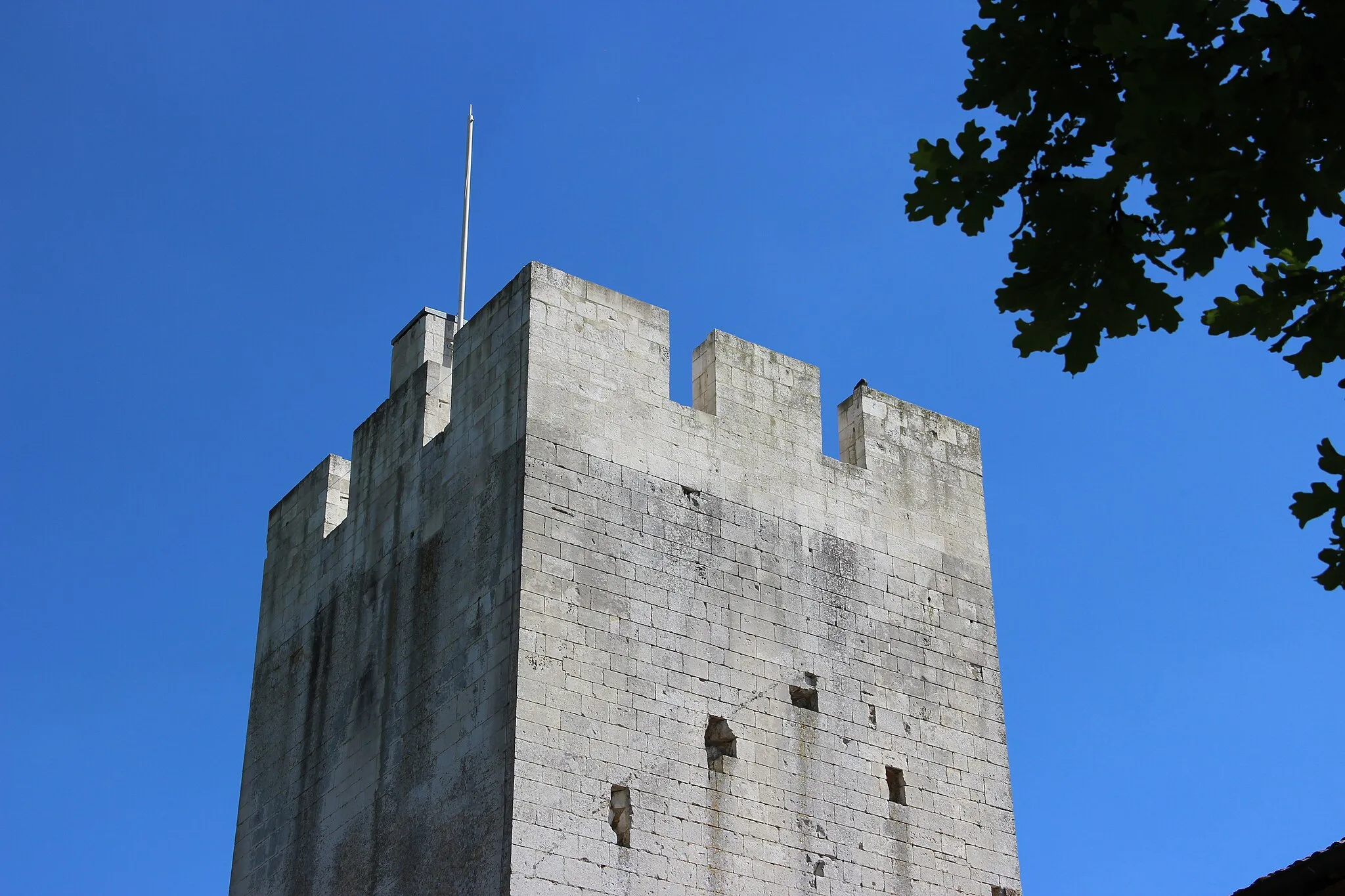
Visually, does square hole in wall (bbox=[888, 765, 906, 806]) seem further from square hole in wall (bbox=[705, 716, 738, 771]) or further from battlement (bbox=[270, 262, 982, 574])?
battlement (bbox=[270, 262, 982, 574])

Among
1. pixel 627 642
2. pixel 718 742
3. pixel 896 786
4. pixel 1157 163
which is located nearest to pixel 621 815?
pixel 718 742

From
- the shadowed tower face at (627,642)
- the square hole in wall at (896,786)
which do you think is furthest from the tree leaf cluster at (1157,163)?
the square hole in wall at (896,786)

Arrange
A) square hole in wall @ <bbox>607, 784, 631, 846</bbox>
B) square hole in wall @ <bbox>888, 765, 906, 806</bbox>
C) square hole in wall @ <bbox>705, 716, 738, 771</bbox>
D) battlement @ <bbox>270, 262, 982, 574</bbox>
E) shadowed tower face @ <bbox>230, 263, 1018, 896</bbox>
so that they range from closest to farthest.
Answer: square hole in wall @ <bbox>607, 784, 631, 846</bbox>, shadowed tower face @ <bbox>230, 263, 1018, 896</bbox>, square hole in wall @ <bbox>705, 716, 738, 771</bbox>, battlement @ <bbox>270, 262, 982, 574</bbox>, square hole in wall @ <bbox>888, 765, 906, 806</bbox>

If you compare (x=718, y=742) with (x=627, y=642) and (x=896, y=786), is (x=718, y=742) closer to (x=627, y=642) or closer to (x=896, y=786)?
(x=627, y=642)

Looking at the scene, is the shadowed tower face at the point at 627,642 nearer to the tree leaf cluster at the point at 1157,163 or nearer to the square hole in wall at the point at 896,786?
the square hole in wall at the point at 896,786

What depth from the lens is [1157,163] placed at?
588 cm

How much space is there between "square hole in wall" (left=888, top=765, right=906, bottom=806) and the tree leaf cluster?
987 cm

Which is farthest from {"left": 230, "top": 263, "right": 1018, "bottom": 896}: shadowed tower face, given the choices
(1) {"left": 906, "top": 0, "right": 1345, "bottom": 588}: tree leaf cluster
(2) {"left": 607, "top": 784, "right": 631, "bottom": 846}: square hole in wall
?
(1) {"left": 906, "top": 0, "right": 1345, "bottom": 588}: tree leaf cluster

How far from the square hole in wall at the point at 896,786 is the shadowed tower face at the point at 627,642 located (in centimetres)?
2

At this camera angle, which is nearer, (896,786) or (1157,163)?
(1157,163)

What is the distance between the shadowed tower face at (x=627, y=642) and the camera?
46.5 ft

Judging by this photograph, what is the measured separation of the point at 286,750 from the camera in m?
17.7

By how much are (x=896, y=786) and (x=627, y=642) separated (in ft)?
9.52

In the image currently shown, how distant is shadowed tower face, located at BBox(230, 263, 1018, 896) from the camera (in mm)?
14180
